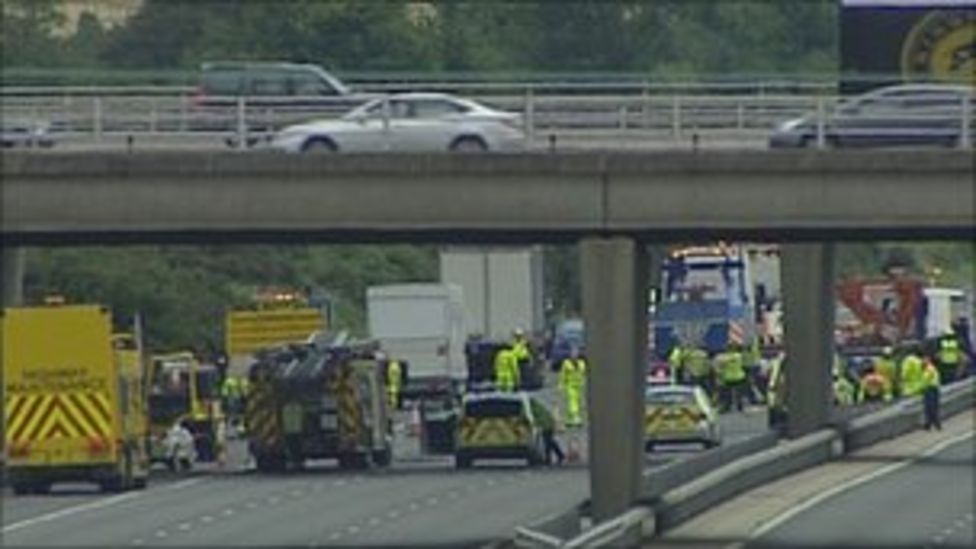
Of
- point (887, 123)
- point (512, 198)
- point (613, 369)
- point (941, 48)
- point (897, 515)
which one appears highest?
point (941, 48)

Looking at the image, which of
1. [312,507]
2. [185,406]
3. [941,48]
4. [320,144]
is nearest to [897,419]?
[185,406]

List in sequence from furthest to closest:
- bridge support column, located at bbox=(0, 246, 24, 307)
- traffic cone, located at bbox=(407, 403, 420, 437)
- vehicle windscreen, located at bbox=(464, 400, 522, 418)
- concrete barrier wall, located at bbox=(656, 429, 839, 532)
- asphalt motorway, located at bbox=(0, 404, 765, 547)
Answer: traffic cone, located at bbox=(407, 403, 420, 437) → vehicle windscreen, located at bbox=(464, 400, 522, 418) → bridge support column, located at bbox=(0, 246, 24, 307) → concrete barrier wall, located at bbox=(656, 429, 839, 532) → asphalt motorway, located at bbox=(0, 404, 765, 547)

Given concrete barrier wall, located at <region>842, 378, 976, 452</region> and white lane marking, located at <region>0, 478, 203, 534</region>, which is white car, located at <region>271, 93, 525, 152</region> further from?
concrete barrier wall, located at <region>842, 378, 976, 452</region>

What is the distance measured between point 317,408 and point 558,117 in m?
18.3

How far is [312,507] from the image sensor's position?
6469cm

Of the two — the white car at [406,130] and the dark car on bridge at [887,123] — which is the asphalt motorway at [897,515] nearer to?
the dark car on bridge at [887,123]

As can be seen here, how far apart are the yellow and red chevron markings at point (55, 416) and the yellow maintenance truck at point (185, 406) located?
1041cm

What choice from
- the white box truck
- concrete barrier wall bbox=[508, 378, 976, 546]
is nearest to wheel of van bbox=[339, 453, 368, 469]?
concrete barrier wall bbox=[508, 378, 976, 546]

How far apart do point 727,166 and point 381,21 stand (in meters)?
97.5

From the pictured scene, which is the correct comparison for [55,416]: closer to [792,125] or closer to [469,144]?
[469,144]

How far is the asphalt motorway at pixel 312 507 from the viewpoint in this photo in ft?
187

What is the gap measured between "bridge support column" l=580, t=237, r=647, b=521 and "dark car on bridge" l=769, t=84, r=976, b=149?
9.09 ft

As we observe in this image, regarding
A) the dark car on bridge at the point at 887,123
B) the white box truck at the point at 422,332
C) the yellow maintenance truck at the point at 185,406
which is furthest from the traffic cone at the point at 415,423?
the dark car on bridge at the point at 887,123

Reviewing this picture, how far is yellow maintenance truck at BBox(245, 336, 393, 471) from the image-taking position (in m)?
74.2
